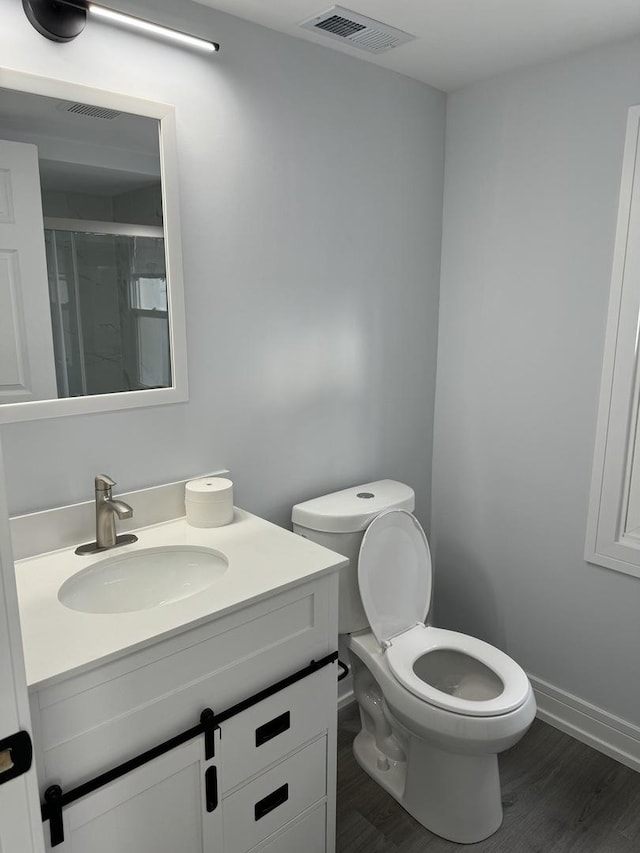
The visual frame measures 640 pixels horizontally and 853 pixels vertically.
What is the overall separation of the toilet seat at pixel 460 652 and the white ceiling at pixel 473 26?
74.1 inches

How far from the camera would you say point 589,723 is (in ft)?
7.50

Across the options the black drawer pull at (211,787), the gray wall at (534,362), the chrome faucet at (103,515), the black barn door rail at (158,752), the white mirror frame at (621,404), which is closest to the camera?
the black barn door rail at (158,752)

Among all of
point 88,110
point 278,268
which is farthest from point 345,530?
point 88,110

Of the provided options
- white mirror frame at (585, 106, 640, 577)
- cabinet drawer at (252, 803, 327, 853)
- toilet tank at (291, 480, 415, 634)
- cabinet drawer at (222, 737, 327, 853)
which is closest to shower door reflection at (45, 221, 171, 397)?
toilet tank at (291, 480, 415, 634)

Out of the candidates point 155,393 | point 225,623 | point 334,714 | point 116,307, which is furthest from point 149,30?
point 334,714

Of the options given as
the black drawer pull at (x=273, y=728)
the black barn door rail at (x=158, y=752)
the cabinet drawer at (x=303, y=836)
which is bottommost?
the cabinet drawer at (x=303, y=836)

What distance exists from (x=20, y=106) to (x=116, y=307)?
0.50 m

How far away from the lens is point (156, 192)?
1.69 meters

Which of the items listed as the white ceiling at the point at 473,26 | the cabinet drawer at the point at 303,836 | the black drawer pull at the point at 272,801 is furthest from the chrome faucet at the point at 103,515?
the white ceiling at the point at 473,26

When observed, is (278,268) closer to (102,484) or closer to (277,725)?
(102,484)

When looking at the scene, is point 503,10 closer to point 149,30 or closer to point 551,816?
point 149,30

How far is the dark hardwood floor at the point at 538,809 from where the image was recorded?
1.86 m

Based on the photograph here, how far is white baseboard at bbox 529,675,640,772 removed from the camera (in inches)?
85.7

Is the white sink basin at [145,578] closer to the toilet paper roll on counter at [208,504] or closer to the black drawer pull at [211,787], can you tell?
the toilet paper roll on counter at [208,504]
